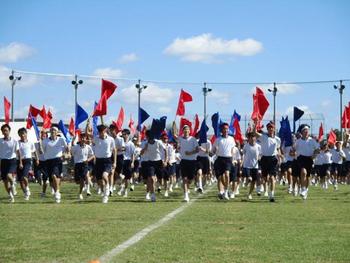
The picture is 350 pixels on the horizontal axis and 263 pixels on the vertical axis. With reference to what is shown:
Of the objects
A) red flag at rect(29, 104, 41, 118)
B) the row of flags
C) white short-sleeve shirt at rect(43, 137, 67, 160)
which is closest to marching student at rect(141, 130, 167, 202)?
the row of flags

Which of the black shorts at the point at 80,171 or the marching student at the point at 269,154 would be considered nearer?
the marching student at the point at 269,154

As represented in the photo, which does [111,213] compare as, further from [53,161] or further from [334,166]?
[334,166]

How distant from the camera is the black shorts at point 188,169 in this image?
18031 millimetres

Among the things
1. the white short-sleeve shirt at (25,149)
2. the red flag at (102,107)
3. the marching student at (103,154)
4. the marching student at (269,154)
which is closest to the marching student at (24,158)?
the white short-sleeve shirt at (25,149)

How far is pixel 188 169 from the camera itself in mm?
18125

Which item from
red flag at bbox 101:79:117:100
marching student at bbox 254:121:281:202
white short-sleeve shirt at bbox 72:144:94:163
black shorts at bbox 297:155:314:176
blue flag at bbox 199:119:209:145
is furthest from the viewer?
red flag at bbox 101:79:117:100

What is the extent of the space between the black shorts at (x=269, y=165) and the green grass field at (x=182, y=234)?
3.00 meters

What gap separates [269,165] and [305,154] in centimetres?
105

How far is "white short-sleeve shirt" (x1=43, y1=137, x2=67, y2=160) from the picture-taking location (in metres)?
17.2

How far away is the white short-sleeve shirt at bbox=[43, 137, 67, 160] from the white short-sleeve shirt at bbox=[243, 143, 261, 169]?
521 cm

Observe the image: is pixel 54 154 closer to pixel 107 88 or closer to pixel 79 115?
pixel 107 88

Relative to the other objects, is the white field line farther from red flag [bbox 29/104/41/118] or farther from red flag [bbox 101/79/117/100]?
red flag [bbox 29/104/41/118]

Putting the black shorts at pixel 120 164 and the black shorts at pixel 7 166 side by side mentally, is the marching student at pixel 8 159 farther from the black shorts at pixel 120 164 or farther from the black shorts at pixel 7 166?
the black shorts at pixel 120 164

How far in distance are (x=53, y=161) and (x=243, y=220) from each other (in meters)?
7.11
